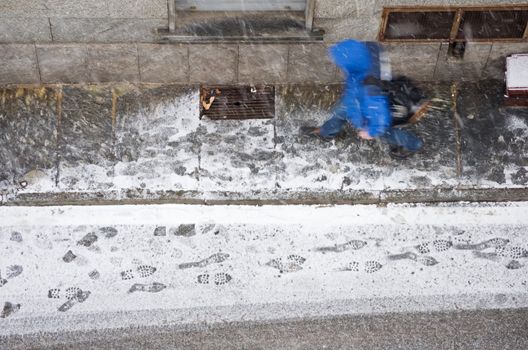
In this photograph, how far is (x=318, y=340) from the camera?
6793mm

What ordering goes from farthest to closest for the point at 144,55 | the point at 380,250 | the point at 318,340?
the point at 144,55
the point at 380,250
the point at 318,340

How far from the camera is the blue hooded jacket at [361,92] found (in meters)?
7.37

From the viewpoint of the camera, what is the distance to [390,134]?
25.9 feet

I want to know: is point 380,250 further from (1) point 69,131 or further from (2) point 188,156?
(1) point 69,131

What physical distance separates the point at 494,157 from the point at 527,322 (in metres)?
1.83

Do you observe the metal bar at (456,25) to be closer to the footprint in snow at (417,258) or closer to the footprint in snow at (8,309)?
the footprint in snow at (417,258)

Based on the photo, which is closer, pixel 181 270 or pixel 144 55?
pixel 181 270

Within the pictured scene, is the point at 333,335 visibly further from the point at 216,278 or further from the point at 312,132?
the point at 312,132

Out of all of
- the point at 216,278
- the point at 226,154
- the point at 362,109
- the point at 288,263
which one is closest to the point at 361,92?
the point at 362,109

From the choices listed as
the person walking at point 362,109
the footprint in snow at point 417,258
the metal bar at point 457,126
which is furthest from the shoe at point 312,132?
the footprint in snow at point 417,258

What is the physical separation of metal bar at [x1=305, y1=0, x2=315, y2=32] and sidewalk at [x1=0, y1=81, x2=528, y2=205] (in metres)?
0.82

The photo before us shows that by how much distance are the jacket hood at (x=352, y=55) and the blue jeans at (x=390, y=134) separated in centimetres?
45

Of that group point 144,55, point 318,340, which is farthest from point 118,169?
point 318,340

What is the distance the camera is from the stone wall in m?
7.43
